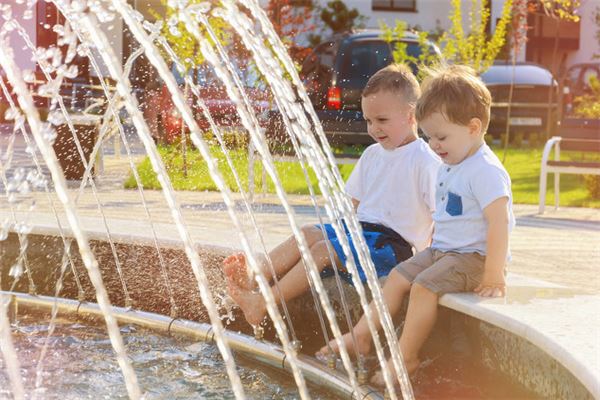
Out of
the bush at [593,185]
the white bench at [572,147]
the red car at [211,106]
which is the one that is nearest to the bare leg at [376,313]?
the white bench at [572,147]

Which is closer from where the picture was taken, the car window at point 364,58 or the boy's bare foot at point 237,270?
the boy's bare foot at point 237,270

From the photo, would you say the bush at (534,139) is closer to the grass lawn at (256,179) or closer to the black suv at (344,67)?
the black suv at (344,67)

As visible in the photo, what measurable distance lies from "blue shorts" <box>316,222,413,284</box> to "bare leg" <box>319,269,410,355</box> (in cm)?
21

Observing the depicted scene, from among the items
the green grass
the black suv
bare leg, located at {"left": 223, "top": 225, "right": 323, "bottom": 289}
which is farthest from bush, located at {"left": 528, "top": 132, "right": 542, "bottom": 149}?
bare leg, located at {"left": 223, "top": 225, "right": 323, "bottom": 289}

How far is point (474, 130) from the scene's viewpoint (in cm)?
377

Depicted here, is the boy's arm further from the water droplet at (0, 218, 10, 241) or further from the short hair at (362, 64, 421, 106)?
the water droplet at (0, 218, 10, 241)

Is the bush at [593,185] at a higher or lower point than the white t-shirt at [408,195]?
lower

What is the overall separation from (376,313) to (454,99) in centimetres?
74

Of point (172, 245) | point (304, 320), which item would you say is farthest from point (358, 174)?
point (172, 245)

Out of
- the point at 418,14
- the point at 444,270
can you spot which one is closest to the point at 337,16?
the point at 418,14

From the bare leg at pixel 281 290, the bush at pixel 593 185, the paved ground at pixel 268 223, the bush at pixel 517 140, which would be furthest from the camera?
the bush at pixel 517 140

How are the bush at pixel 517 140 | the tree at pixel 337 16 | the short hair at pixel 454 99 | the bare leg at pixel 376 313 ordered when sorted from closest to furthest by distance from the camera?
1. the bare leg at pixel 376 313
2. the short hair at pixel 454 99
3. the bush at pixel 517 140
4. the tree at pixel 337 16

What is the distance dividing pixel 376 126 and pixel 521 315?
49.4 inches

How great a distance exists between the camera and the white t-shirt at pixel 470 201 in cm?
365
